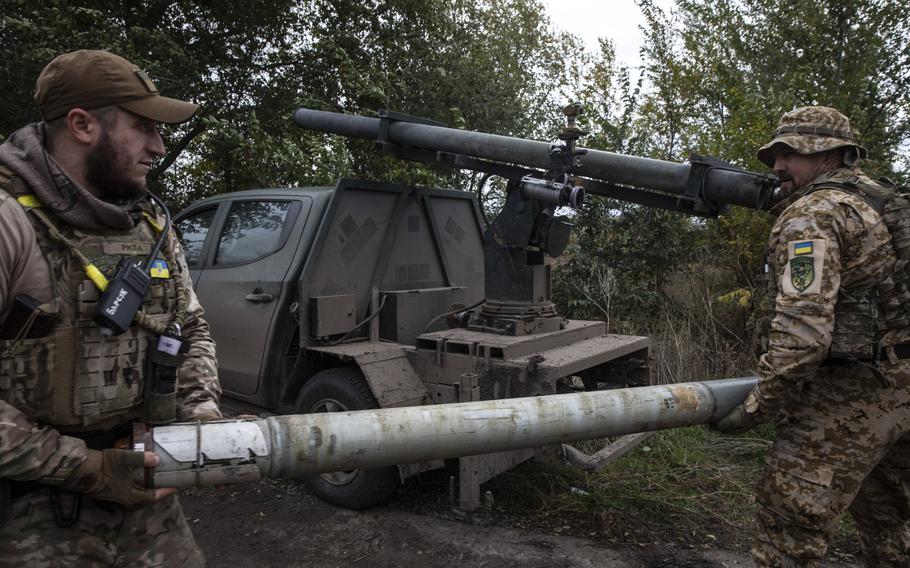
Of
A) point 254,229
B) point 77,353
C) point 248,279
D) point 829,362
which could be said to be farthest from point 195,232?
point 829,362

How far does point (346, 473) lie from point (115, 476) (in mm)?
2487

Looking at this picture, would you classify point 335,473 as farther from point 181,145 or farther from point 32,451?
point 181,145

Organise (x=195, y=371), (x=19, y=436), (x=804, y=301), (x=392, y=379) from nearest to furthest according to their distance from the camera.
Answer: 1. (x=19, y=436)
2. (x=195, y=371)
3. (x=804, y=301)
4. (x=392, y=379)

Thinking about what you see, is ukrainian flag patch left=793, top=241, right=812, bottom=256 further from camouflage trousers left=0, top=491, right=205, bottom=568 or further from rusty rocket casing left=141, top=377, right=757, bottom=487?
camouflage trousers left=0, top=491, right=205, bottom=568

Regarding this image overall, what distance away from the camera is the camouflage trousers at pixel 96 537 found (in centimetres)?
160

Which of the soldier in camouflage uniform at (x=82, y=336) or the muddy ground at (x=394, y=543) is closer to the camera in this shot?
the soldier in camouflage uniform at (x=82, y=336)

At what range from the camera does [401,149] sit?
4836mm

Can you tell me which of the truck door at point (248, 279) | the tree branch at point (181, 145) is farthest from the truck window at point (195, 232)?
the tree branch at point (181, 145)

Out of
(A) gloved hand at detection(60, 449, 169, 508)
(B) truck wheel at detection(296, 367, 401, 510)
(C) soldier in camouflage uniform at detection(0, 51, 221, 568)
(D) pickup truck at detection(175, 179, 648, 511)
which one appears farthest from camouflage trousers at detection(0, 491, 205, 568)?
(B) truck wheel at detection(296, 367, 401, 510)

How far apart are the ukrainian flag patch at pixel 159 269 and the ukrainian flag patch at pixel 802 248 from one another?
2.17 metres

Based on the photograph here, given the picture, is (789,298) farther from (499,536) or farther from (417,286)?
(417,286)

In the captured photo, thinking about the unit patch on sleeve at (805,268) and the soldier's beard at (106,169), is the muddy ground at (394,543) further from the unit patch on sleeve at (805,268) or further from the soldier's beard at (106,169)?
the soldier's beard at (106,169)

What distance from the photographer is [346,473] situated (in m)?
3.98

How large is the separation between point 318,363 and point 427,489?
3.65ft
